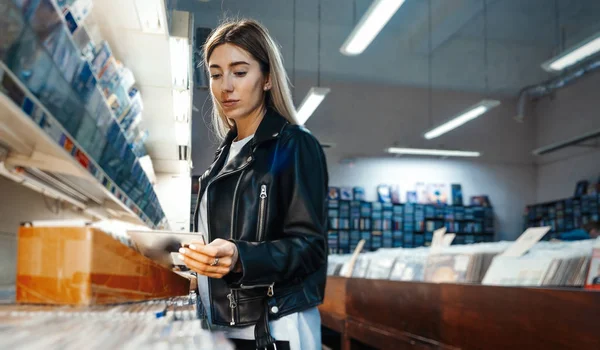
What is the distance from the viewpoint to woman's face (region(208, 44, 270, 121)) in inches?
35.4

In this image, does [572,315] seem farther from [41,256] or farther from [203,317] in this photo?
[41,256]

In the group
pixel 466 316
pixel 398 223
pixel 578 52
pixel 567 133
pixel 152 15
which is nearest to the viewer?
pixel 152 15

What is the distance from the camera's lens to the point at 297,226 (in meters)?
0.92

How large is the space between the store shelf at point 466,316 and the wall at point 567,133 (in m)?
7.79

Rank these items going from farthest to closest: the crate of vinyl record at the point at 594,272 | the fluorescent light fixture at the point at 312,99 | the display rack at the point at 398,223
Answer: the display rack at the point at 398,223 → the fluorescent light fixture at the point at 312,99 → the crate of vinyl record at the point at 594,272

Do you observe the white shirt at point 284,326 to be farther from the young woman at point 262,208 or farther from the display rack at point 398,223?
the display rack at point 398,223

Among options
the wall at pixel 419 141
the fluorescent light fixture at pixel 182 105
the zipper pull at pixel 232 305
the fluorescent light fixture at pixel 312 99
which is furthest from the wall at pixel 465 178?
the zipper pull at pixel 232 305

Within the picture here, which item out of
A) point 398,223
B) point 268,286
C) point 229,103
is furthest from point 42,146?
point 398,223

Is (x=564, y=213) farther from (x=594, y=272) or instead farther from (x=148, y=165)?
(x=148, y=165)

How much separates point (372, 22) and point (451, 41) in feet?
17.6

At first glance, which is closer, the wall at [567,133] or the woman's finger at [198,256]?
the woman's finger at [198,256]

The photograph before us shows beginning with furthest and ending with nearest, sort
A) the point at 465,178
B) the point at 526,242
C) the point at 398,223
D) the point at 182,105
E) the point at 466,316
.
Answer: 1. the point at 465,178
2. the point at 398,223
3. the point at 526,242
4. the point at 466,316
5. the point at 182,105

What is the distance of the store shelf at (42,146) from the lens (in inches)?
27.3

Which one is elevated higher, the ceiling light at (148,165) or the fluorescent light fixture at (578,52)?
the fluorescent light fixture at (578,52)
